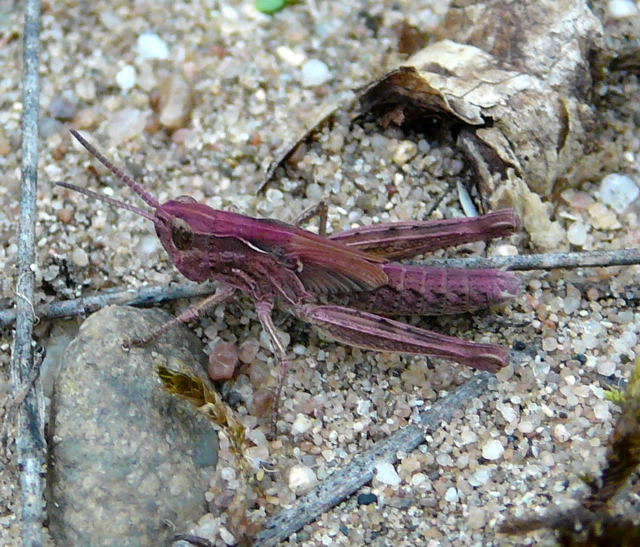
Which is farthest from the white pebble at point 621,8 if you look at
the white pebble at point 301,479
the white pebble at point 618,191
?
the white pebble at point 301,479

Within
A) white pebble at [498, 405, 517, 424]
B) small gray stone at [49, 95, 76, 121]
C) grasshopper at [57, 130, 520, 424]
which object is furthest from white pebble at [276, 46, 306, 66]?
white pebble at [498, 405, 517, 424]

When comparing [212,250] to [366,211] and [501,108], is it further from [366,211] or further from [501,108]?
[501,108]

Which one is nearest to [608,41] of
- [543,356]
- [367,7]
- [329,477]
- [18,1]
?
[367,7]

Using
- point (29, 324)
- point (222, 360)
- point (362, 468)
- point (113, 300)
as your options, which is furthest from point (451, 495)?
point (29, 324)

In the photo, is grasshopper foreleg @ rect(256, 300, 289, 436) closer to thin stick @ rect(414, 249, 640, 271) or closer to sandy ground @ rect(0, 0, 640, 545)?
sandy ground @ rect(0, 0, 640, 545)

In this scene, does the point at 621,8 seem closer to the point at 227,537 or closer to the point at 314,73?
the point at 314,73
